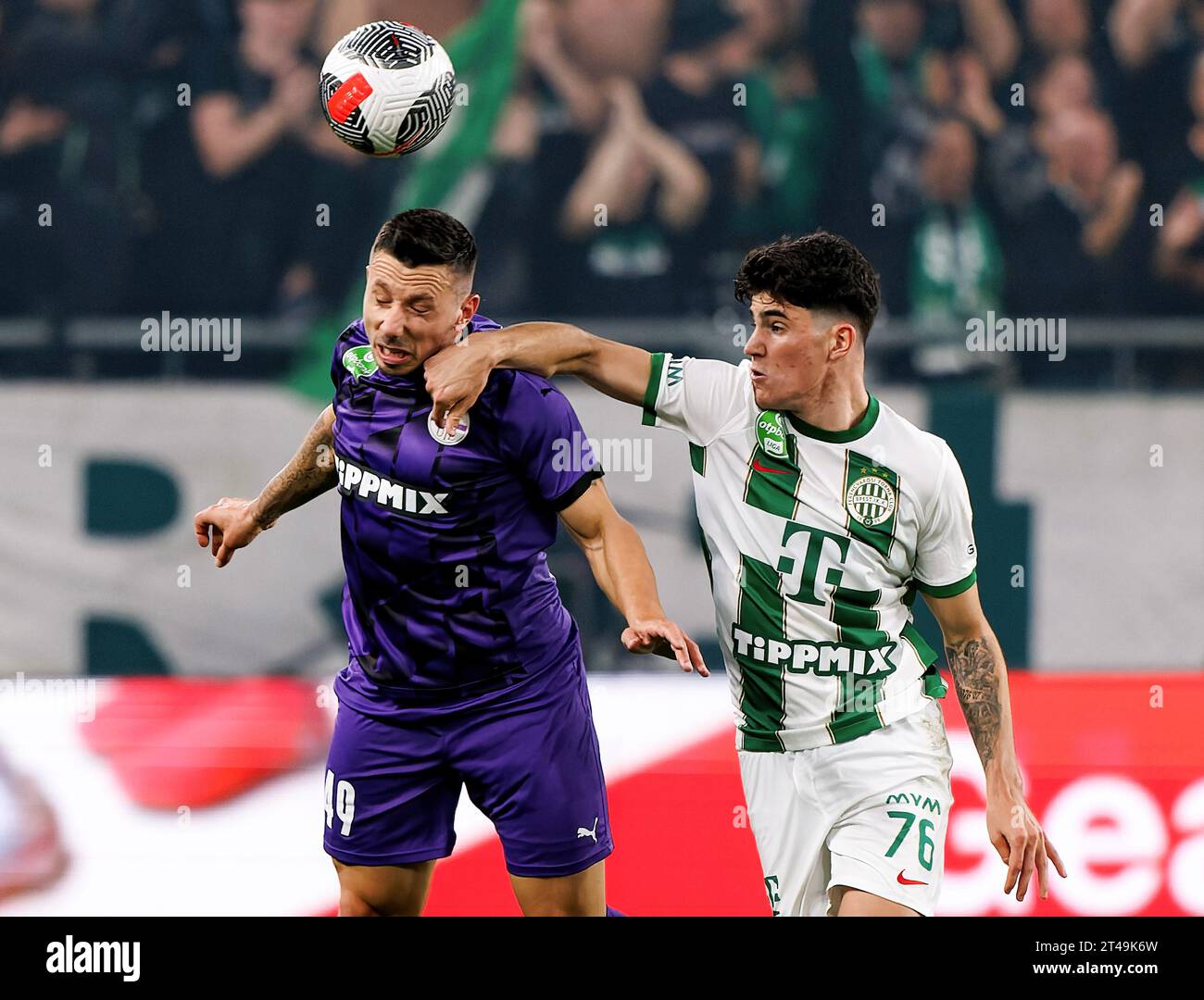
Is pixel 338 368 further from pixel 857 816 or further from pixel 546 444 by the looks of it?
pixel 857 816

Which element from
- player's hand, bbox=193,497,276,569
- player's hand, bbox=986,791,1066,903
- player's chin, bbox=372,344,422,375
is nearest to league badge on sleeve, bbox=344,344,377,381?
player's chin, bbox=372,344,422,375

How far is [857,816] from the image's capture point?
311cm

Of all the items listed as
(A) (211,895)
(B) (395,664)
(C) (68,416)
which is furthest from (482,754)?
(C) (68,416)

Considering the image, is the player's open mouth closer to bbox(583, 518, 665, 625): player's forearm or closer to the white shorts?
bbox(583, 518, 665, 625): player's forearm

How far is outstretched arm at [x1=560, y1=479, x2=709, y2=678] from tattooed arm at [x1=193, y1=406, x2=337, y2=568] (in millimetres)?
580

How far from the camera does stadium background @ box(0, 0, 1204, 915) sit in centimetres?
526

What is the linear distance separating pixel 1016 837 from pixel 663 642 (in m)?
0.87

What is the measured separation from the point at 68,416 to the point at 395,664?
2.63 metres

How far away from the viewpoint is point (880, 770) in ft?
10.2

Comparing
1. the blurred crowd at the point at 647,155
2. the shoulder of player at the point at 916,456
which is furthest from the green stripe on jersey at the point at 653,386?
the blurred crowd at the point at 647,155

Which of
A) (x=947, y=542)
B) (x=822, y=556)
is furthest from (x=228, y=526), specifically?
(x=947, y=542)

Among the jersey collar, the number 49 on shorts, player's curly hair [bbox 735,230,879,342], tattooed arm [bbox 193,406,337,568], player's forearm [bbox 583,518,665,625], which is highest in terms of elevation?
player's curly hair [bbox 735,230,879,342]

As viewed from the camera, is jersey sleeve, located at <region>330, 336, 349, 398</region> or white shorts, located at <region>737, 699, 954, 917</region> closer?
white shorts, located at <region>737, 699, 954, 917</region>

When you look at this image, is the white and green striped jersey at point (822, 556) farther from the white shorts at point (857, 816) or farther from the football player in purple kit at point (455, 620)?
the football player in purple kit at point (455, 620)
